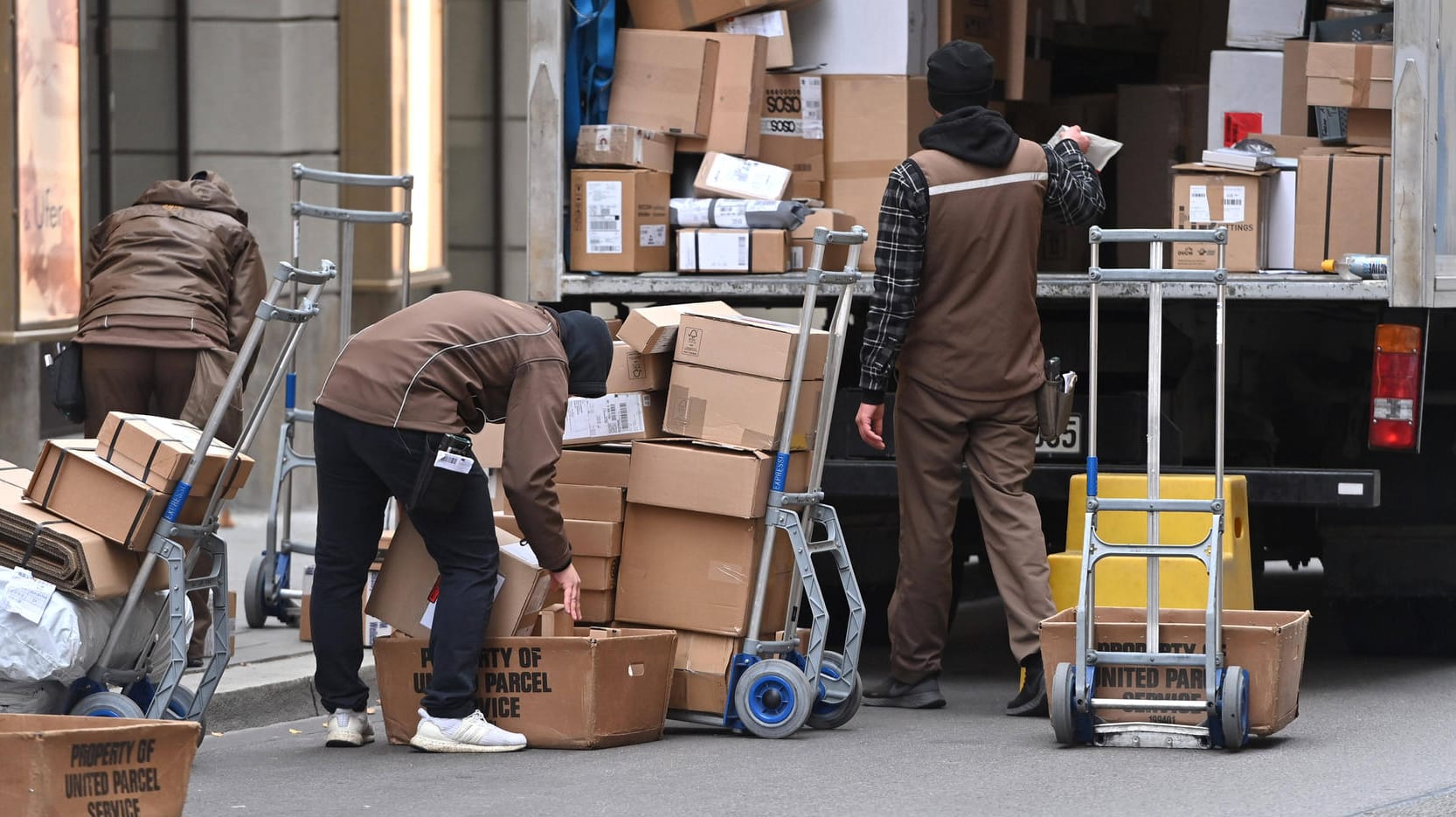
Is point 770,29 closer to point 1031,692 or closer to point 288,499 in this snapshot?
point 1031,692

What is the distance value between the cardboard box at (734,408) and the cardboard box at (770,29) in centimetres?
144

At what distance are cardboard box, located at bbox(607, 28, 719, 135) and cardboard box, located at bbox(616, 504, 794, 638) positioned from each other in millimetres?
1470

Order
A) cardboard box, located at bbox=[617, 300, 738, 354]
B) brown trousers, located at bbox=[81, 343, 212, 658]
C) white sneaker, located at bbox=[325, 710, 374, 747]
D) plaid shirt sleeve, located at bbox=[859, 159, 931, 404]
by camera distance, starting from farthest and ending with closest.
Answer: brown trousers, located at bbox=[81, 343, 212, 658]
plaid shirt sleeve, located at bbox=[859, 159, 931, 404]
cardboard box, located at bbox=[617, 300, 738, 354]
white sneaker, located at bbox=[325, 710, 374, 747]

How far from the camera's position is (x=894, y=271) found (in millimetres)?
6461

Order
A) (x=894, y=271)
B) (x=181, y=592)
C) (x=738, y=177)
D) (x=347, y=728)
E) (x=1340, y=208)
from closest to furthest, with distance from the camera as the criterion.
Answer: (x=181, y=592) < (x=347, y=728) < (x=894, y=271) < (x=1340, y=208) < (x=738, y=177)

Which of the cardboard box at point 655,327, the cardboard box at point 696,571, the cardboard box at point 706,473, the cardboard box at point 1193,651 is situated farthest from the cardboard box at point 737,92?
the cardboard box at point 1193,651

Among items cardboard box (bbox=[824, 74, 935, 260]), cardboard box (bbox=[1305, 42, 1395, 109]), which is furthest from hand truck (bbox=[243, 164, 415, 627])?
cardboard box (bbox=[1305, 42, 1395, 109])

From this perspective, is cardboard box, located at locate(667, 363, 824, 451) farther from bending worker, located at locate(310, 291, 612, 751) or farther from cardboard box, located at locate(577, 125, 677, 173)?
cardboard box, located at locate(577, 125, 677, 173)

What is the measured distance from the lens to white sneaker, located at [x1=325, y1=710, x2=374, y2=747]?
6066mm

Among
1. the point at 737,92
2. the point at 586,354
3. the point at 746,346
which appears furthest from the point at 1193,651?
the point at 737,92

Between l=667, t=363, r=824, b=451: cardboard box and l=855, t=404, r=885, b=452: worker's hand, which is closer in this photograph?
l=667, t=363, r=824, b=451: cardboard box

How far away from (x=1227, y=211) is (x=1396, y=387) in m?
0.74

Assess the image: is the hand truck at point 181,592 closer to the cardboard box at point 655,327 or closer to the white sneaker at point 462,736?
the white sneaker at point 462,736

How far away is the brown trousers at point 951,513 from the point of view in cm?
648
